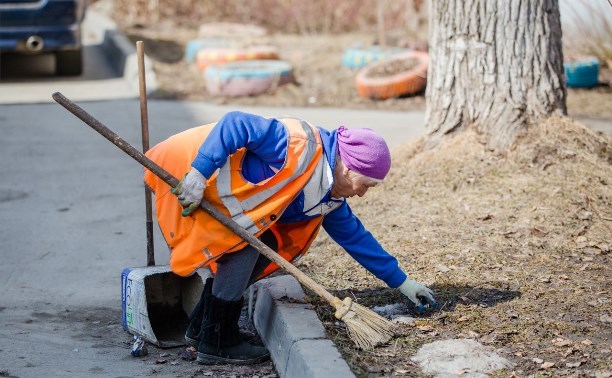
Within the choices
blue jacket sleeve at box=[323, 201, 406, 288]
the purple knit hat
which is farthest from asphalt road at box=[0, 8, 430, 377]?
the purple knit hat

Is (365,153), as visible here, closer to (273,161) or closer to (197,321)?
(273,161)

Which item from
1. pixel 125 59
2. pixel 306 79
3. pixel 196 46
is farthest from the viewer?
pixel 196 46

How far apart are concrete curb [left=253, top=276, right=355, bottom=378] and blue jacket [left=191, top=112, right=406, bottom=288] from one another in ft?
1.17

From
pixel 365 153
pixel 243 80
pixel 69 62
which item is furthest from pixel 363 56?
pixel 365 153

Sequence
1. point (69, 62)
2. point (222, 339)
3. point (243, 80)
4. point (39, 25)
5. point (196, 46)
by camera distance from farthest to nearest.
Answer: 1. point (196, 46)
2. point (69, 62)
3. point (39, 25)
4. point (243, 80)
5. point (222, 339)

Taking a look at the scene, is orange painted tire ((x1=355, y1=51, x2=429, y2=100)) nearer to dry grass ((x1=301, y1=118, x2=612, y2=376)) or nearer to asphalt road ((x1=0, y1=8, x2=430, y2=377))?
asphalt road ((x1=0, y1=8, x2=430, y2=377))

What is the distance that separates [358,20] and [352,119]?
22.6ft

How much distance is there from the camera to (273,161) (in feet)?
11.8

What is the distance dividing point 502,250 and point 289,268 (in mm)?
1558

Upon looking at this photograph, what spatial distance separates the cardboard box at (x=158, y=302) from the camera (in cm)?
402

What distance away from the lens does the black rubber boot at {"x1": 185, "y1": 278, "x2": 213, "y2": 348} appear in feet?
13.0

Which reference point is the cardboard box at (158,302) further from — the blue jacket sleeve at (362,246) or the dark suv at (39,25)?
the dark suv at (39,25)

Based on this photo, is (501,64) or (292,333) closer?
(292,333)

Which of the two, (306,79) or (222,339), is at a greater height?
(222,339)
